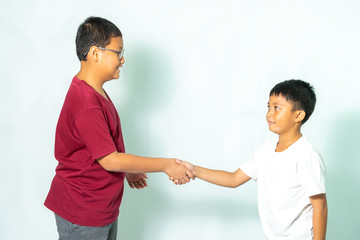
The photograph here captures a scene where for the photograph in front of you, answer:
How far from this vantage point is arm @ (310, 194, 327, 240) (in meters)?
1.45

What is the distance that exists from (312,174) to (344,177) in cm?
101

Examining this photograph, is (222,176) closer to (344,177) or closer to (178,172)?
(178,172)

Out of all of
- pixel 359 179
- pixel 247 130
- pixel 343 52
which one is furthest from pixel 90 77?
pixel 359 179

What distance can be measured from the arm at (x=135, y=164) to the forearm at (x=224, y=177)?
5.6 inches

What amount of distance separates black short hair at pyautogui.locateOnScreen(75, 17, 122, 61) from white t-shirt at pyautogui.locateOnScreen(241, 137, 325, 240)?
796mm

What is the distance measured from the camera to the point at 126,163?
1504mm

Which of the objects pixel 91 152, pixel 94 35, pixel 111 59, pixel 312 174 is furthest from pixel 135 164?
pixel 312 174

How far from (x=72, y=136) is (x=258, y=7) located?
132 centimetres

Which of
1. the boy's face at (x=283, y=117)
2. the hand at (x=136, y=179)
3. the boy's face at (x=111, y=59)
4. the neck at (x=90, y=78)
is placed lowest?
the hand at (x=136, y=179)

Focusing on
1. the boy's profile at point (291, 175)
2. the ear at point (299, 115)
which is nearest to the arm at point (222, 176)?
the boy's profile at point (291, 175)

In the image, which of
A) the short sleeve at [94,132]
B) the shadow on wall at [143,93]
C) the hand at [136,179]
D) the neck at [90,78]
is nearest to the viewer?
the short sleeve at [94,132]

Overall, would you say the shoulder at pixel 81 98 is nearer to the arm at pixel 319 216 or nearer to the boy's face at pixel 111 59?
the boy's face at pixel 111 59

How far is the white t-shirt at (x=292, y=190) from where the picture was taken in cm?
148

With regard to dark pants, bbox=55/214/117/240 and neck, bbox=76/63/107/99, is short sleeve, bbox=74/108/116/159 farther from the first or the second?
dark pants, bbox=55/214/117/240
